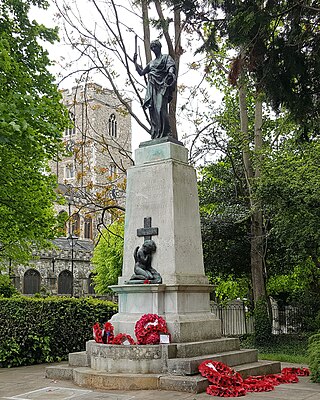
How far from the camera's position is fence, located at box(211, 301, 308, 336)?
21781 millimetres

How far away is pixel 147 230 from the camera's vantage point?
10.5 m

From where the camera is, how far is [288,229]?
57.1ft

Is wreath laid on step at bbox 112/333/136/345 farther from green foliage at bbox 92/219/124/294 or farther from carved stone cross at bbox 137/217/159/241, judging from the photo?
green foliage at bbox 92/219/124/294

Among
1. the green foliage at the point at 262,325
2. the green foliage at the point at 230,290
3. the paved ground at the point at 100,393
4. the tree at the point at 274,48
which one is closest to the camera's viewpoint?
the paved ground at the point at 100,393

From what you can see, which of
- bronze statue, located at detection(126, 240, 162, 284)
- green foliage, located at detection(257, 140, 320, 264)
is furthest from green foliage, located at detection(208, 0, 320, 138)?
green foliage, located at detection(257, 140, 320, 264)

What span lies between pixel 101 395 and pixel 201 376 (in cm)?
160

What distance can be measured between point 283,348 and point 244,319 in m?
4.45

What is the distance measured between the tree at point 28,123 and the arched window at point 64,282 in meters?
30.9

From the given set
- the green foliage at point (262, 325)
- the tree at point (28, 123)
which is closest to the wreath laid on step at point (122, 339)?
the tree at point (28, 123)

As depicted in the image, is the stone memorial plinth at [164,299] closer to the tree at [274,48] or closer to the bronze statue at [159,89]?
the bronze statue at [159,89]

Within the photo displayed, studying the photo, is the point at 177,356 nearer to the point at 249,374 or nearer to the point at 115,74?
the point at 249,374

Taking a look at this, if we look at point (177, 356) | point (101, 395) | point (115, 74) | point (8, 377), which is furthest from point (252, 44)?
point (115, 74)

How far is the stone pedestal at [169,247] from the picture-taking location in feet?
32.4

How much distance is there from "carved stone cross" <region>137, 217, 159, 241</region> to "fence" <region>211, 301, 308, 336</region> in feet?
38.4
